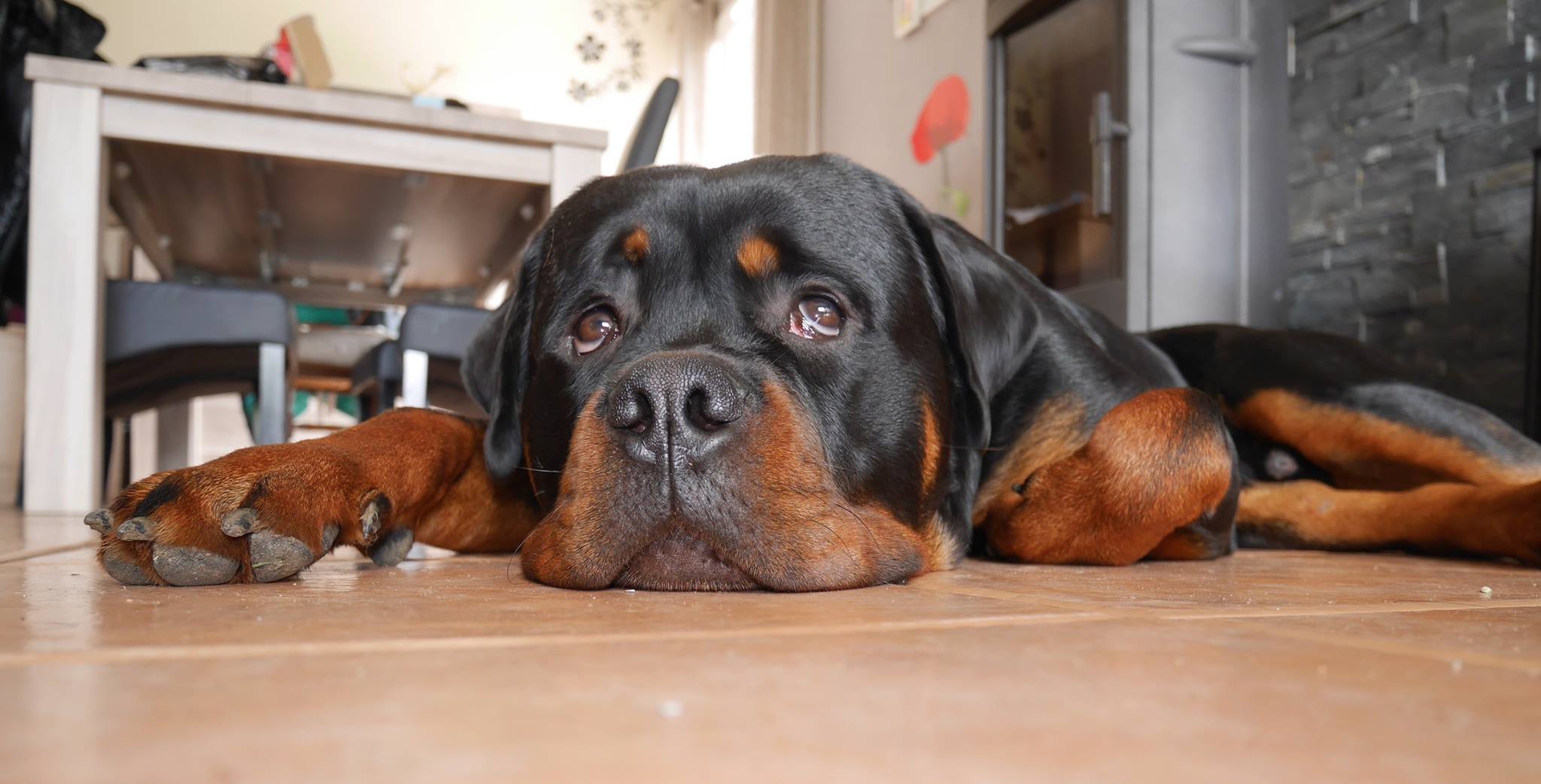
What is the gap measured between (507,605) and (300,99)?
9.01 ft

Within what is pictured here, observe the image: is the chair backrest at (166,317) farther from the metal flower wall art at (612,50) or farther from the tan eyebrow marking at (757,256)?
the metal flower wall art at (612,50)

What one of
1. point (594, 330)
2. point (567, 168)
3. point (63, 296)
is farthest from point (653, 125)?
point (594, 330)

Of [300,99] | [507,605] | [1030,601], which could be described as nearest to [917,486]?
[1030,601]

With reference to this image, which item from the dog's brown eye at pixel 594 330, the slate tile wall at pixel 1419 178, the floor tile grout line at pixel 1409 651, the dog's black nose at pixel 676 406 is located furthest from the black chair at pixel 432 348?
the floor tile grout line at pixel 1409 651

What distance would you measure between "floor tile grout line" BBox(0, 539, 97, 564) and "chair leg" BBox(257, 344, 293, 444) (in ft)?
5.40

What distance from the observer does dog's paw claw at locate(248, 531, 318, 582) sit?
1.20 metres

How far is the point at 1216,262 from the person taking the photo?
12.9ft

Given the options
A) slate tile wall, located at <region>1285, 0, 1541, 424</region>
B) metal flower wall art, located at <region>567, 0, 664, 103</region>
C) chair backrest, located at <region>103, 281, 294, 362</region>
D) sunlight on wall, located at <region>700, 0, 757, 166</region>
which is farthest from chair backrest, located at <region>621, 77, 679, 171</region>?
metal flower wall art, located at <region>567, 0, 664, 103</region>

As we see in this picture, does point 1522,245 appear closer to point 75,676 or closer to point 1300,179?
point 1300,179

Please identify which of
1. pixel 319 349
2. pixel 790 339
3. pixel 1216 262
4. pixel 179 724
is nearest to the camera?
pixel 179 724

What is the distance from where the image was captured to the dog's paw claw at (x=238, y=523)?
1.18 m

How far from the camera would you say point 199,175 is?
149 inches

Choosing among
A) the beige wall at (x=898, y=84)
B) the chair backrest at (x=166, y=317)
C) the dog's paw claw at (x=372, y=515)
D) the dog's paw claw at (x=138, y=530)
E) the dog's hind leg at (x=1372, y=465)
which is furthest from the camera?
the beige wall at (x=898, y=84)

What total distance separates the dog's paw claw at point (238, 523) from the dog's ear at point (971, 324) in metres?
0.97
